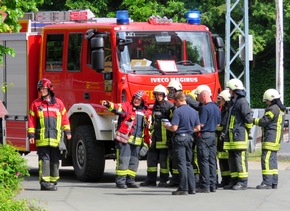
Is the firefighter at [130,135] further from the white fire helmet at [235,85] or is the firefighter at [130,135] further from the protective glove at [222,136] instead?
the white fire helmet at [235,85]

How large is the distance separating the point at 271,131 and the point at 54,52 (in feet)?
14.5

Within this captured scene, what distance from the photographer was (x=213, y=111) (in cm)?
1592

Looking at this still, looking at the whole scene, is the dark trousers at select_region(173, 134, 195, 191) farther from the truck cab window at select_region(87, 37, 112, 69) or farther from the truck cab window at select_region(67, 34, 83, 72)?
the truck cab window at select_region(67, 34, 83, 72)

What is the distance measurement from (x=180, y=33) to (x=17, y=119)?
3.57 meters

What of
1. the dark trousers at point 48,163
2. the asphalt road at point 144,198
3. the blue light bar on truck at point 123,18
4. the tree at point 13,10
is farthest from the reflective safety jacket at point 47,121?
the tree at point 13,10

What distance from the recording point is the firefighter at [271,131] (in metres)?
16.3

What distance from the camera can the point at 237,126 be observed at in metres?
16.3

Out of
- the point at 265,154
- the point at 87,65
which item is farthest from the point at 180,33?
the point at 265,154

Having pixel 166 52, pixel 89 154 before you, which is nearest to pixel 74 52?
pixel 166 52

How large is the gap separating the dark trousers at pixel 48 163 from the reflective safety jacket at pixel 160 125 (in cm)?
165

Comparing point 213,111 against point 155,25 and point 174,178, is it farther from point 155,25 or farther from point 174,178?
point 155,25

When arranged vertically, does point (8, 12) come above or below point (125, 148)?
above

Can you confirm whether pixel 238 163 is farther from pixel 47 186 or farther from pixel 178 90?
pixel 47 186

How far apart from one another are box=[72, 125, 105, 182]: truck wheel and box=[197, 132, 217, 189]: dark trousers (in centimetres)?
236
